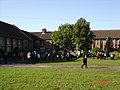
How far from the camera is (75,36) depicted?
A: 74.3m

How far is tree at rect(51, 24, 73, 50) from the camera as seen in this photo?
78125 millimetres

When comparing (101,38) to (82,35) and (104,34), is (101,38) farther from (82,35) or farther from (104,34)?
(82,35)

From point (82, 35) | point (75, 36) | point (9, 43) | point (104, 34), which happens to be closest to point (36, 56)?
point (9, 43)

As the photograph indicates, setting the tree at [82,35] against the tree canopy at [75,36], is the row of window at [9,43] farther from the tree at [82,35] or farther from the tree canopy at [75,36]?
the tree at [82,35]

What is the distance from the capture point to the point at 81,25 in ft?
244

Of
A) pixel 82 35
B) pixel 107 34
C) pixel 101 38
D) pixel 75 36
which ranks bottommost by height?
pixel 75 36

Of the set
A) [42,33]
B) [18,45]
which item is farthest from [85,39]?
[42,33]

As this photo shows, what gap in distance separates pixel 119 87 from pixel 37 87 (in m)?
4.40

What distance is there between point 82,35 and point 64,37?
805 centimetres

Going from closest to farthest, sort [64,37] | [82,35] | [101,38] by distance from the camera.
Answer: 1. [82,35]
2. [64,37]
3. [101,38]

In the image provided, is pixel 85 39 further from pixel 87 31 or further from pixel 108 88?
pixel 108 88

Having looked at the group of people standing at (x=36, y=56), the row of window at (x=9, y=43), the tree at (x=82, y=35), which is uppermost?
the tree at (x=82, y=35)

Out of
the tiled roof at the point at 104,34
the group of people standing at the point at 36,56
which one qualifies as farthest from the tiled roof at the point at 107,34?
the group of people standing at the point at 36,56

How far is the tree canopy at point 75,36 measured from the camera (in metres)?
72.2
